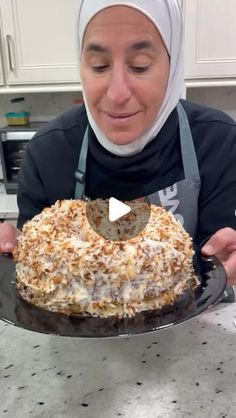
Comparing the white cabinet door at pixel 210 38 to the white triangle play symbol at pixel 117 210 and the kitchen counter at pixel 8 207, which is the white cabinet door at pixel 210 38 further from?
the white triangle play symbol at pixel 117 210

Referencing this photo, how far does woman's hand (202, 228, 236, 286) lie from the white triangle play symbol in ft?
0.50

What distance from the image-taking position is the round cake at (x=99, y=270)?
62cm

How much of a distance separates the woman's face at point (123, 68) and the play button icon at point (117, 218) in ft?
0.60

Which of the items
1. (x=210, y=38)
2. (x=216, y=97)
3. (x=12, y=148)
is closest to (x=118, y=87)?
(x=210, y=38)

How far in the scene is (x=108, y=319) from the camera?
0.61 metres

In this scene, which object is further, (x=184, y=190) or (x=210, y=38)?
(x=210, y=38)

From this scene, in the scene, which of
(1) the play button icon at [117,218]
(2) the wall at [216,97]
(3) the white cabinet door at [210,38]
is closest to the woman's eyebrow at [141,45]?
(1) the play button icon at [117,218]

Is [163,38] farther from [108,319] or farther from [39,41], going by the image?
[39,41]

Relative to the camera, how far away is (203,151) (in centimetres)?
104

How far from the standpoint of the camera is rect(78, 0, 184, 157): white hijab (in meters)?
0.80

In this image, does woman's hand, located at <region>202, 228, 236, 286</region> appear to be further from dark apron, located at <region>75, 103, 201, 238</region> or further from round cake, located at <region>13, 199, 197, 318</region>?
dark apron, located at <region>75, 103, 201, 238</region>

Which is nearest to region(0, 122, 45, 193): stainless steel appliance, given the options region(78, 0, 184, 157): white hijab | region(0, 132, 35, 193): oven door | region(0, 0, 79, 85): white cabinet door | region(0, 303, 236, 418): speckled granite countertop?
region(0, 132, 35, 193): oven door

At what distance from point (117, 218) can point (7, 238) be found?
0.21 meters

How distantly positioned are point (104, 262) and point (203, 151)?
1.70 feet
